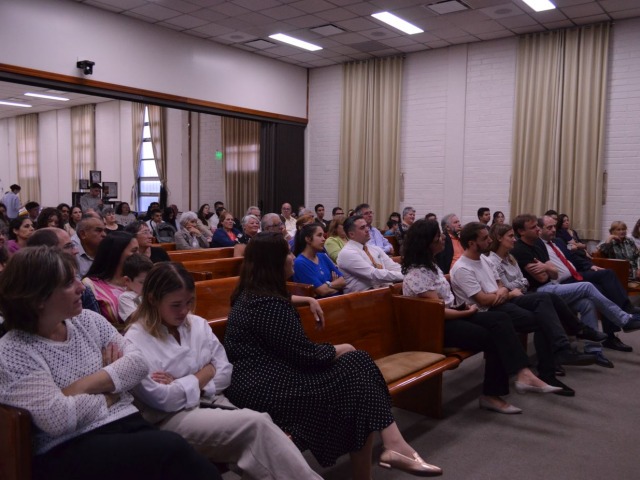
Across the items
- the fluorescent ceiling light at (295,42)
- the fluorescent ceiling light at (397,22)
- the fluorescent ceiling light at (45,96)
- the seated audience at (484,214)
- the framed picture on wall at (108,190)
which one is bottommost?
the seated audience at (484,214)

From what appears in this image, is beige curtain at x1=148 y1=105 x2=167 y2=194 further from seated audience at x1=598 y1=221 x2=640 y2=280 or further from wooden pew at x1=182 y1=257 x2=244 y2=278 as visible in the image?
seated audience at x1=598 y1=221 x2=640 y2=280

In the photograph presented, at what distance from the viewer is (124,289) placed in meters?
2.80

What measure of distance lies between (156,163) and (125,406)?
1168 centimetres

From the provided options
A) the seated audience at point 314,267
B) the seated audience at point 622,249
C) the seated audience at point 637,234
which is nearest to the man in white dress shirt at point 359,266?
the seated audience at point 314,267

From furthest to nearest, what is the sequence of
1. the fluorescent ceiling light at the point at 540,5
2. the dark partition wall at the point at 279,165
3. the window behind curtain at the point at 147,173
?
the window behind curtain at the point at 147,173
the dark partition wall at the point at 279,165
the fluorescent ceiling light at the point at 540,5

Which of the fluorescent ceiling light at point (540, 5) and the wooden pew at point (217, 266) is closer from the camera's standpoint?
the wooden pew at point (217, 266)

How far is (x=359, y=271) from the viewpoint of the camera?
4305 millimetres

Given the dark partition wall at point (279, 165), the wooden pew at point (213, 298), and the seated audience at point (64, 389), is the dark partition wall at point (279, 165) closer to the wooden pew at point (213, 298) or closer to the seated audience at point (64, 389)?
the wooden pew at point (213, 298)

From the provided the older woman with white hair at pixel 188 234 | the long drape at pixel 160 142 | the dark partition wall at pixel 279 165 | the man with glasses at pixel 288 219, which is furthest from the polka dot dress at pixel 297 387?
the long drape at pixel 160 142

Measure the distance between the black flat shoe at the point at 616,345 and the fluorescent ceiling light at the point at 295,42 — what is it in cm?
617

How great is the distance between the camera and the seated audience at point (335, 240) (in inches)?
202

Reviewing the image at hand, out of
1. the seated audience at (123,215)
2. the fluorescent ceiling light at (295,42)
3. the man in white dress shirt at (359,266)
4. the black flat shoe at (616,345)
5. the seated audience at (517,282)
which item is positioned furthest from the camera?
the seated audience at (123,215)

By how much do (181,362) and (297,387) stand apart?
0.48m

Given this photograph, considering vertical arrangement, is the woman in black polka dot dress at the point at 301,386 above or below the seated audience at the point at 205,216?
below
